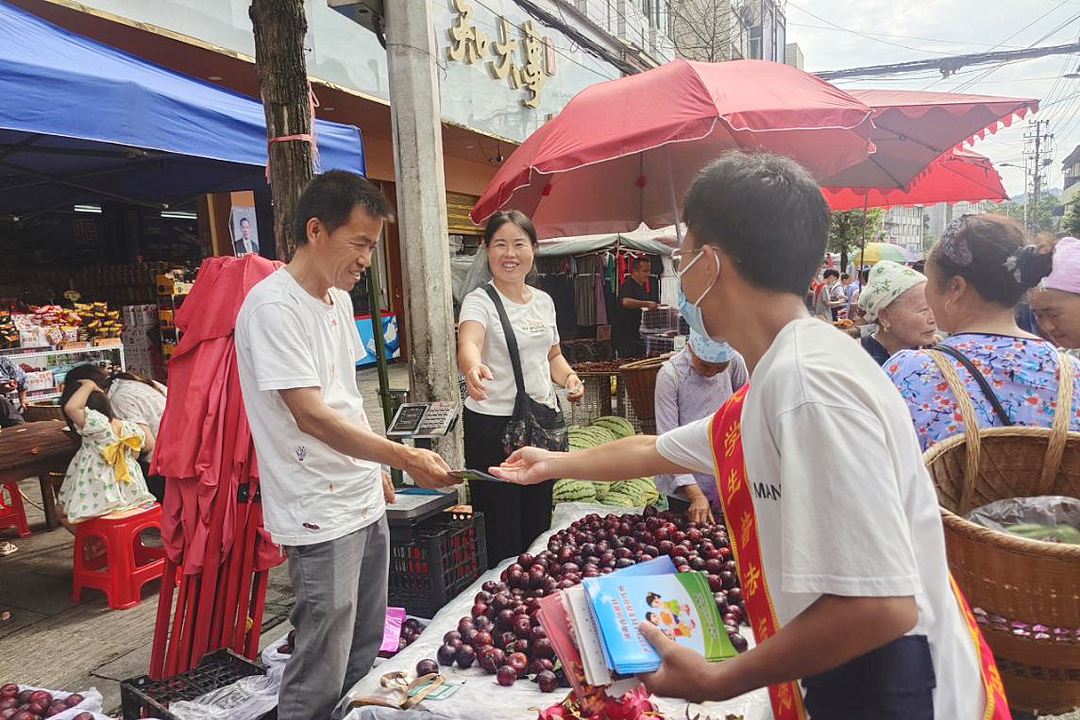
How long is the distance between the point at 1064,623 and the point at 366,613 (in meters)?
2.15

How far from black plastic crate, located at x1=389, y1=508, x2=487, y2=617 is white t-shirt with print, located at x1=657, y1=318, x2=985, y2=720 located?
2.14m

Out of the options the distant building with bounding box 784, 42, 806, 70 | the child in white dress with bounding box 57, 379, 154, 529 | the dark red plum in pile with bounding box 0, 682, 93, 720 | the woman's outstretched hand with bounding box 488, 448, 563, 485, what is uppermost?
the distant building with bounding box 784, 42, 806, 70

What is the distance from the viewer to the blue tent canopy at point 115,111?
130 inches

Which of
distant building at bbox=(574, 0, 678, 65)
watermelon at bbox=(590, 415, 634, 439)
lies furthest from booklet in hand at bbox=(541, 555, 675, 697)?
distant building at bbox=(574, 0, 678, 65)

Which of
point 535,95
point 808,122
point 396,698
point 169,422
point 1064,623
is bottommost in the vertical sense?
point 396,698

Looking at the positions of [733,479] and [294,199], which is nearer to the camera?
[733,479]

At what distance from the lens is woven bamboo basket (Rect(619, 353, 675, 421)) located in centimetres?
624

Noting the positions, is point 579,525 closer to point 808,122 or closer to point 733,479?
point 733,479

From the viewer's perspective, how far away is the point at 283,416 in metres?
2.25

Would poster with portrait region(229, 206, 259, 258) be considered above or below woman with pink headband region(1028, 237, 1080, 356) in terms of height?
above

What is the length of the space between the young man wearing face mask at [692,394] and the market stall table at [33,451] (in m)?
3.90

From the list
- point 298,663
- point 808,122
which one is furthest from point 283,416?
point 808,122

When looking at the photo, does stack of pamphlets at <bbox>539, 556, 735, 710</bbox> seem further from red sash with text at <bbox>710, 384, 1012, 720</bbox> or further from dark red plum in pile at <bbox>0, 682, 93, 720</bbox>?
dark red plum in pile at <bbox>0, 682, 93, 720</bbox>

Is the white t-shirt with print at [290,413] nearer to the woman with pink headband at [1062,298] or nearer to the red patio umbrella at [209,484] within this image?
the red patio umbrella at [209,484]
